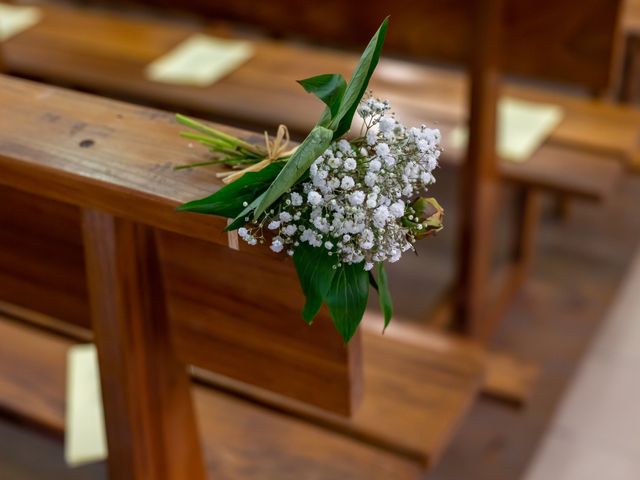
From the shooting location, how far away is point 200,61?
9.20ft

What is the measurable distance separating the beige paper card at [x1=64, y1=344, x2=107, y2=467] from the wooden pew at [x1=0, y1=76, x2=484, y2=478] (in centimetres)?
25

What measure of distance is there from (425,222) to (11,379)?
1096 millimetres

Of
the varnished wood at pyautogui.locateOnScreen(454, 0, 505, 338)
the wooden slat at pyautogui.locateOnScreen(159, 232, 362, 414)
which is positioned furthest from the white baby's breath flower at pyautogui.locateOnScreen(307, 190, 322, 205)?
the varnished wood at pyautogui.locateOnScreen(454, 0, 505, 338)

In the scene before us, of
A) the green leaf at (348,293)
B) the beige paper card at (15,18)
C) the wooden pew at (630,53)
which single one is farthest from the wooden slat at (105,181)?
the wooden pew at (630,53)

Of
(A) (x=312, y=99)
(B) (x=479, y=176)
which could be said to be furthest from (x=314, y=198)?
(A) (x=312, y=99)

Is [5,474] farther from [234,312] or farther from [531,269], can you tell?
[531,269]

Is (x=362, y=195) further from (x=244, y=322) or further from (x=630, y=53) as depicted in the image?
(x=630, y=53)

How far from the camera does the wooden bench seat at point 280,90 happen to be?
237 centimetres

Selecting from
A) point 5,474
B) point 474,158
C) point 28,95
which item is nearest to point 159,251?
point 28,95

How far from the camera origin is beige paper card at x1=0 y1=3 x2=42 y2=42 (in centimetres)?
302

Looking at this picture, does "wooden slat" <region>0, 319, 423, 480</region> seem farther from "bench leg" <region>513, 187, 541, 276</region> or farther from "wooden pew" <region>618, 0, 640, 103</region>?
"wooden pew" <region>618, 0, 640, 103</region>

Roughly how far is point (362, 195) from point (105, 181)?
38 centimetres

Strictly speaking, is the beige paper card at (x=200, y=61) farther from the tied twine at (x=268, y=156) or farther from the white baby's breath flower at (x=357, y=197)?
the white baby's breath flower at (x=357, y=197)

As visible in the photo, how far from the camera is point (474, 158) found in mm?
2273
